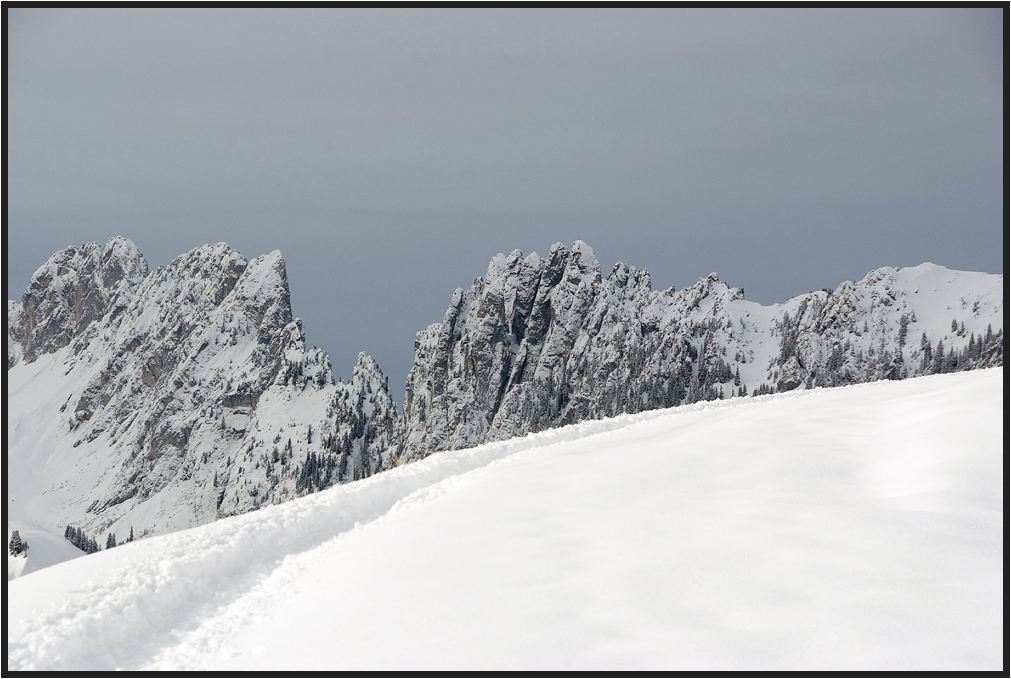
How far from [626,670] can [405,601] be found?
3322 mm

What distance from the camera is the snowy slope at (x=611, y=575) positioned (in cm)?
685

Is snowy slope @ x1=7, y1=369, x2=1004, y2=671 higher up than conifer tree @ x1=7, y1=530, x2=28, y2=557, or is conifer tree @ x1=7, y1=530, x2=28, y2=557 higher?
snowy slope @ x1=7, y1=369, x2=1004, y2=671

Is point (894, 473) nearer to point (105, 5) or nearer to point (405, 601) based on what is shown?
point (405, 601)

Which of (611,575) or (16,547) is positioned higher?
(611,575)

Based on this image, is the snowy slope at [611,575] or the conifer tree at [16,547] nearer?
the snowy slope at [611,575]

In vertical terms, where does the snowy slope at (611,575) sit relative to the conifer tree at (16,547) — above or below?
above

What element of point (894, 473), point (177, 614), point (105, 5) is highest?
point (105, 5)

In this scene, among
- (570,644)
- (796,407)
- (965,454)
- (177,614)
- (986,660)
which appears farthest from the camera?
(796,407)

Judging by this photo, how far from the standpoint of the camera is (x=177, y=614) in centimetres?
1078

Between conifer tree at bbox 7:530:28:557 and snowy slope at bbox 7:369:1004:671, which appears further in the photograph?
conifer tree at bbox 7:530:28:557

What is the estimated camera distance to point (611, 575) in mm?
8695

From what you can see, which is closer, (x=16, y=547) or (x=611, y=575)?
(x=611, y=575)

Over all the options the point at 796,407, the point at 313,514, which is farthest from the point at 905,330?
the point at 313,514

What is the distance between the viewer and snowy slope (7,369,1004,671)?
6.85 meters
